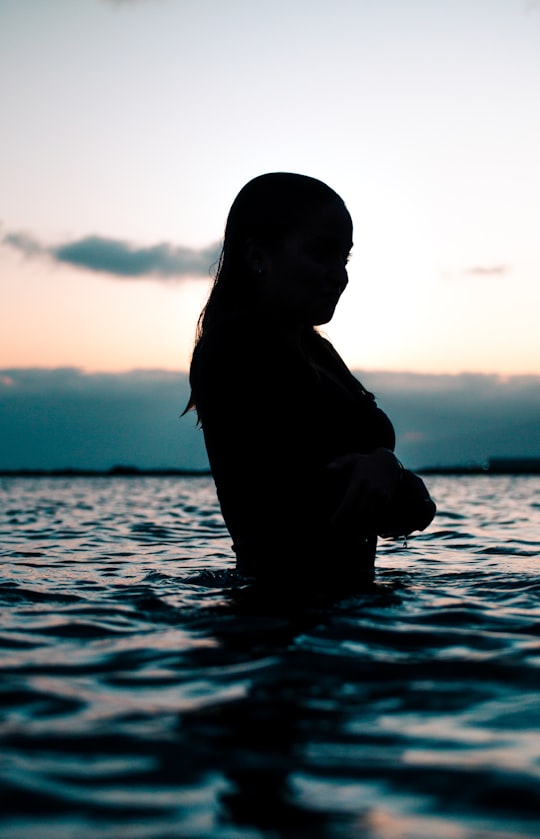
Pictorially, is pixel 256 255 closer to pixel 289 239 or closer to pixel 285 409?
pixel 289 239

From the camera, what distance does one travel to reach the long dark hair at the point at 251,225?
375cm

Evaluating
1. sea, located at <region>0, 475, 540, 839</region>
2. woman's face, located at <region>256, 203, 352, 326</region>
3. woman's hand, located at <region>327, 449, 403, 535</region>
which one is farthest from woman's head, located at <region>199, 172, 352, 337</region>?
sea, located at <region>0, 475, 540, 839</region>

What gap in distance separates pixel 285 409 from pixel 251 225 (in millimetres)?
910

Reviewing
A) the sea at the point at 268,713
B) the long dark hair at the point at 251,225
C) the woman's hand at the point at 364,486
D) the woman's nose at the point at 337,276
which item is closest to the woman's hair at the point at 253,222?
the long dark hair at the point at 251,225

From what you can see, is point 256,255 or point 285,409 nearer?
point 285,409

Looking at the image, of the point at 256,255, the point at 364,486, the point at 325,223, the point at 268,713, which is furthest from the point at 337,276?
the point at 268,713

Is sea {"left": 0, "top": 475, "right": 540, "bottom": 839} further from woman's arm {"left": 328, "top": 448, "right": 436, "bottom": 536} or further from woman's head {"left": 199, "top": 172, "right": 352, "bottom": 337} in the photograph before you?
woman's head {"left": 199, "top": 172, "right": 352, "bottom": 337}

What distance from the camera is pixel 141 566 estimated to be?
6.41 metres

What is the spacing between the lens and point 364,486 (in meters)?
3.36

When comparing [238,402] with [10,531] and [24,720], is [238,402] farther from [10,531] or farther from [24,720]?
[10,531]

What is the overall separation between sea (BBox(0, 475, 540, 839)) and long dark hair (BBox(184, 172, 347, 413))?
3.69 feet

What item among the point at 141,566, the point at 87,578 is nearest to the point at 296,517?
the point at 87,578

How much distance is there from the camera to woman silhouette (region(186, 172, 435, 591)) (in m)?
3.69

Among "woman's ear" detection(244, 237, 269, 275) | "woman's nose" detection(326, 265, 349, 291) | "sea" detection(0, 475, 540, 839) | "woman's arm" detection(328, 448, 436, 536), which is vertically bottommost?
"sea" detection(0, 475, 540, 839)
